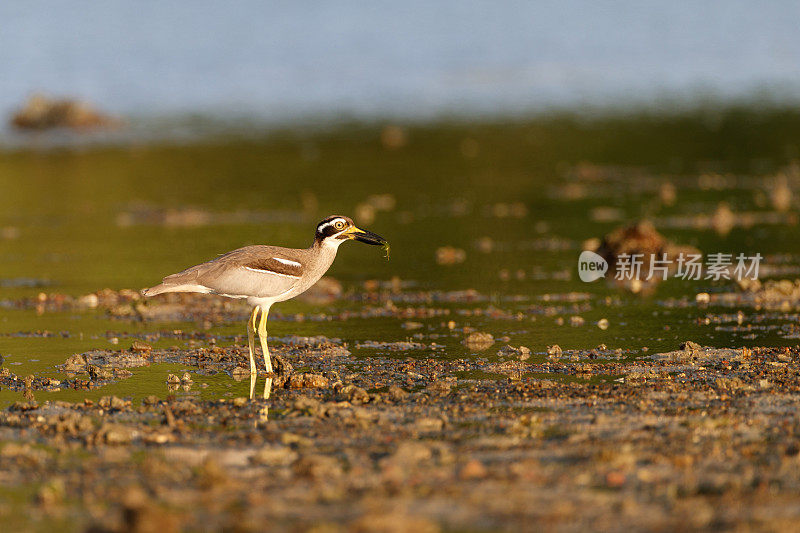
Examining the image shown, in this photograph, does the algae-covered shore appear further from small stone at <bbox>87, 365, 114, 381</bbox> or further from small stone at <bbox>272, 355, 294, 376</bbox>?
small stone at <bbox>272, 355, 294, 376</bbox>

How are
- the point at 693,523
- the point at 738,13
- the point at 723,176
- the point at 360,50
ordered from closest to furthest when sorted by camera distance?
the point at 693,523, the point at 723,176, the point at 360,50, the point at 738,13

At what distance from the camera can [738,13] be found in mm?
134750

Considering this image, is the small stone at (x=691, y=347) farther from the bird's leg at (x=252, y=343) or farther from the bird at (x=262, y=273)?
the bird's leg at (x=252, y=343)

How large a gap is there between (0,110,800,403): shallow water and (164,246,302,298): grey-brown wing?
111 cm

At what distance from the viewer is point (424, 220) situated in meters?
29.9

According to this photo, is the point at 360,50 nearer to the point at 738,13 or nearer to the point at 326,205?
the point at 738,13

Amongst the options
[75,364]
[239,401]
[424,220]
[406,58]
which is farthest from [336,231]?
[406,58]

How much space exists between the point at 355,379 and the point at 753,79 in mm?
77021

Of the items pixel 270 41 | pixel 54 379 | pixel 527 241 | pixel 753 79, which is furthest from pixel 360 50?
pixel 54 379

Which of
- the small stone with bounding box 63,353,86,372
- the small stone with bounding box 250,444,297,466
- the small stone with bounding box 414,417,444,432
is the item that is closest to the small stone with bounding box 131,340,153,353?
the small stone with bounding box 63,353,86,372

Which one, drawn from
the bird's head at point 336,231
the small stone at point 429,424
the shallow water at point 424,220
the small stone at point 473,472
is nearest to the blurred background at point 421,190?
the shallow water at point 424,220

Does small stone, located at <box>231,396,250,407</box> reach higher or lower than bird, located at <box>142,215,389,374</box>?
lower

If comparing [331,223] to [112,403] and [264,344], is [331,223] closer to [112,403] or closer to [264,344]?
[264,344]

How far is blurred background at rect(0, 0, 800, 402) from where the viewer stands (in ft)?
61.8
